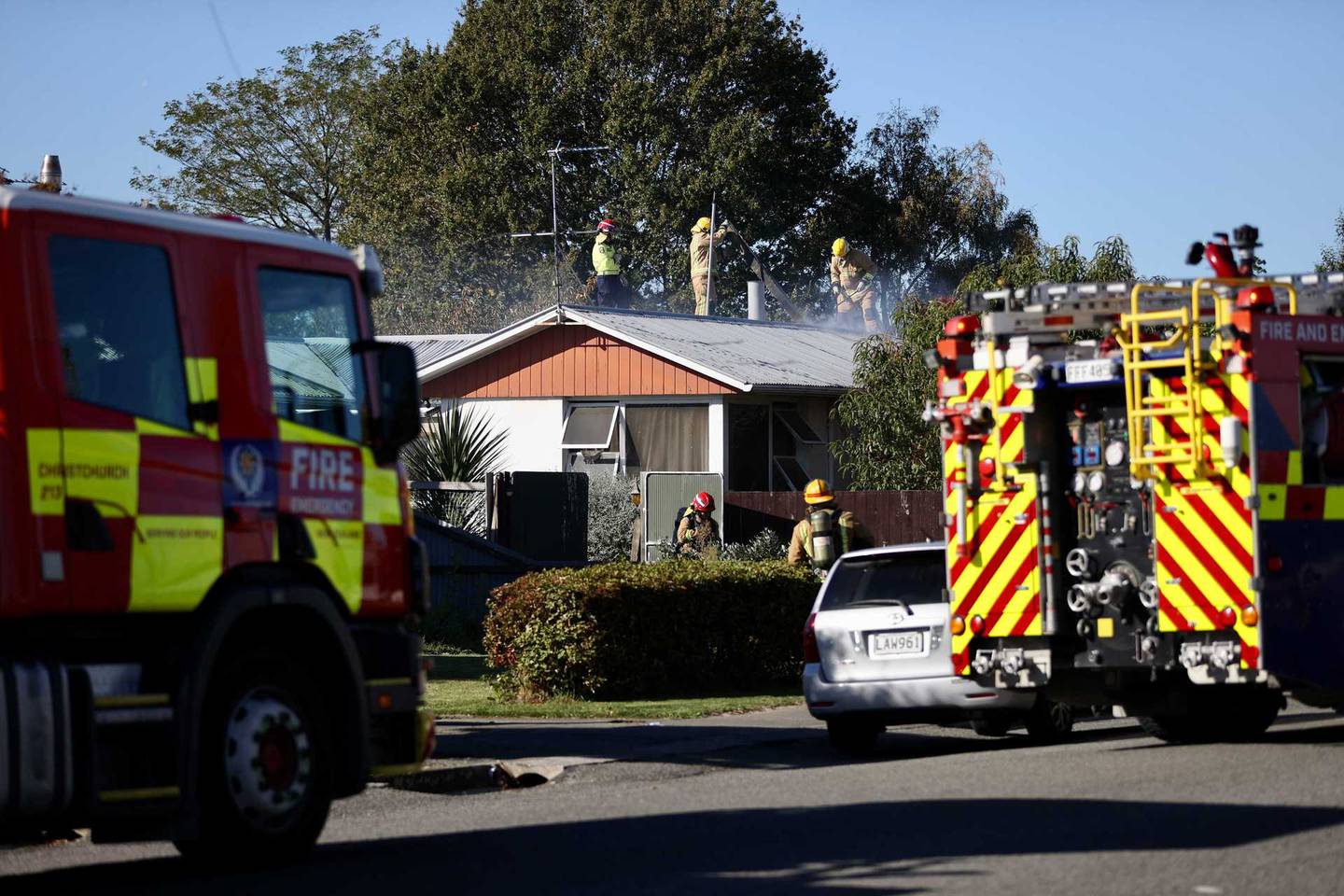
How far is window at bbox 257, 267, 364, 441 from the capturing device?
8859mm

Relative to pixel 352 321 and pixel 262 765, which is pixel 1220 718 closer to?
pixel 352 321

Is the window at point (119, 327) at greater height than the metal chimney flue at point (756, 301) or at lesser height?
lesser

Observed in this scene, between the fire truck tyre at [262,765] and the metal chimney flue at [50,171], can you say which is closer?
the fire truck tyre at [262,765]

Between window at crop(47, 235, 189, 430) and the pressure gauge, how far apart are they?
6656 mm

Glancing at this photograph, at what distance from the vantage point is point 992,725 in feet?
47.8

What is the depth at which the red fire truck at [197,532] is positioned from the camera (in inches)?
301

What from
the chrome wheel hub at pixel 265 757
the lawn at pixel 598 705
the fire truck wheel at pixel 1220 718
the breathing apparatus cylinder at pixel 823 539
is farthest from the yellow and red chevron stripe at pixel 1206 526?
the breathing apparatus cylinder at pixel 823 539

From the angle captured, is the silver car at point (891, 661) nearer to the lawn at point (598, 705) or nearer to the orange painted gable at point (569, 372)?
the lawn at point (598, 705)

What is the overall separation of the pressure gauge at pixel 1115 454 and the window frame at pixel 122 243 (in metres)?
6.61

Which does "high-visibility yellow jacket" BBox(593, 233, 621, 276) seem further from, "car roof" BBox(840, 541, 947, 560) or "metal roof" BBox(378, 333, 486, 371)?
"car roof" BBox(840, 541, 947, 560)

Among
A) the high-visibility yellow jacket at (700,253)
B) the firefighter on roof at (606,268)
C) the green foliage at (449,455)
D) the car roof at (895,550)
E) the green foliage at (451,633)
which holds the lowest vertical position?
the green foliage at (451,633)

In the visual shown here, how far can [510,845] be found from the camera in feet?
30.3

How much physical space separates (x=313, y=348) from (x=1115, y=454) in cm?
584

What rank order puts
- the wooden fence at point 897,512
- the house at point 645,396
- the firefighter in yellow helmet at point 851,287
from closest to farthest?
the wooden fence at point 897,512 → the house at point 645,396 → the firefighter in yellow helmet at point 851,287
